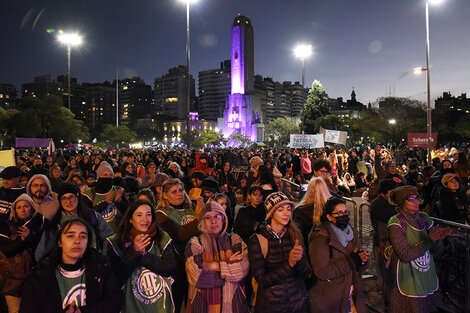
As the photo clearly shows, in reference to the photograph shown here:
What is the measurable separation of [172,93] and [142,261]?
6735 inches

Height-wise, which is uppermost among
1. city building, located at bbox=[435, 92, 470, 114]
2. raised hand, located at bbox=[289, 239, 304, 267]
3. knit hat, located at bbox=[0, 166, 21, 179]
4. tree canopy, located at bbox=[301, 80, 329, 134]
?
city building, located at bbox=[435, 92, 470, 114]

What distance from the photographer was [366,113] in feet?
195

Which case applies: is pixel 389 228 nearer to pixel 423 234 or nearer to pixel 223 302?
pixel 423 234

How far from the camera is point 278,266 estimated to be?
3293mm

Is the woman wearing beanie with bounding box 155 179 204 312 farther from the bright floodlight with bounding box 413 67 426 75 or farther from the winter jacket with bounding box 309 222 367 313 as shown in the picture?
the bright floodlight with bounding box 413 67 426 75

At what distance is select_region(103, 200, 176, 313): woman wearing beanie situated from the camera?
10.7ft

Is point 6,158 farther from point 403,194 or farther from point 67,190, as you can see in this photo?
point 403,194

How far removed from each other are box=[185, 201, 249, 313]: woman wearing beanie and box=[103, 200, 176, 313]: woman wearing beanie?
23 centimetres

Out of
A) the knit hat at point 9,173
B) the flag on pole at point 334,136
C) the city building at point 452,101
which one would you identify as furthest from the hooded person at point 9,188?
the city building at point 452,101

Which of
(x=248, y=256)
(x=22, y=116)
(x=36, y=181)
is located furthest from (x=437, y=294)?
(x=22, y=116)

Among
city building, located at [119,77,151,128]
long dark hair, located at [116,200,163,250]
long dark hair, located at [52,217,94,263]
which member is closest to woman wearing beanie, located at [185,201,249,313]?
long dark hair, located at [116,200,163,250]

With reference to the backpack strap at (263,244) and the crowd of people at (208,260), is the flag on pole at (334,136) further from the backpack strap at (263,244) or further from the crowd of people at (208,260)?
the backpack strap at (263,244)

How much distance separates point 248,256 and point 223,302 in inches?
19.3

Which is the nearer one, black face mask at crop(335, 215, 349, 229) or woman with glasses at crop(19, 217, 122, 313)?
woman with glasses at crop(19, 217, 122, 313)
